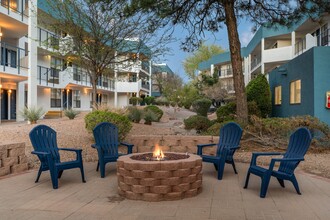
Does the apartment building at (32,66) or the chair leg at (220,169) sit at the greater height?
the apartment building at (32,66)

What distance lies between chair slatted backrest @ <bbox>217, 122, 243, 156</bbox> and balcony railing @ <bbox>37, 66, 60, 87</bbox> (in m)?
21.0

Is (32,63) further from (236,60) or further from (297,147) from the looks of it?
(297,147)

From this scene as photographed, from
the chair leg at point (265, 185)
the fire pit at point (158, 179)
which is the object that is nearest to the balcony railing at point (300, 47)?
the chair leg at point (265, 185)

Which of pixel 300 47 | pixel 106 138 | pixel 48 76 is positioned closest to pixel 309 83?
pixel 106 138

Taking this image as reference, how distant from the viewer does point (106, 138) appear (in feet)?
23.0

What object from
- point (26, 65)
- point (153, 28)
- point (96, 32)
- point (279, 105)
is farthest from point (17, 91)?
point (279, 105)

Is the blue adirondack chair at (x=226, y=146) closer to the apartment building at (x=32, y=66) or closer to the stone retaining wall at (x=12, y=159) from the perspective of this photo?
the stone retaining wall at (x=12, y=159)

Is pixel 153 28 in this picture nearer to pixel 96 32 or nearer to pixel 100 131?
pixel 96 32

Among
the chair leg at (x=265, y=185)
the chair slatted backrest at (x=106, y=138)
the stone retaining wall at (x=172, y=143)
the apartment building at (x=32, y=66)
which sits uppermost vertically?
the apartment building at (x=32, y=66)

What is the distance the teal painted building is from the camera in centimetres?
1205

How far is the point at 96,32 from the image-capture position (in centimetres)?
1309

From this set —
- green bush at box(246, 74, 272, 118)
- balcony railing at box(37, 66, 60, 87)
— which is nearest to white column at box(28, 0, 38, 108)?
balcony railing at box(37, 66, 60, 87)

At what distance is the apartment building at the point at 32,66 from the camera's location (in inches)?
682

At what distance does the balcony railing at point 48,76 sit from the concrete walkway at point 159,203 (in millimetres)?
20618
